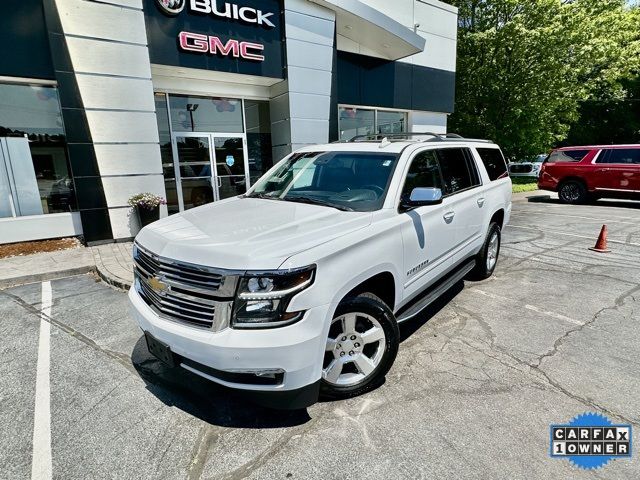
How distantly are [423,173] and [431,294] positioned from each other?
1.21 m

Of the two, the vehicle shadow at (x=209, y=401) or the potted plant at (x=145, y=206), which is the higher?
the potted plant at (x=145, y=206)

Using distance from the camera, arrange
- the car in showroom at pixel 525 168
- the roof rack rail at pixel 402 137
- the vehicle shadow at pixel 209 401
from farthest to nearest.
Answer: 1. the car in showroom at pixel 525 168
2. the roof rack rail at pixel 402 137
3. the vehicle shadow at pixel 209 401

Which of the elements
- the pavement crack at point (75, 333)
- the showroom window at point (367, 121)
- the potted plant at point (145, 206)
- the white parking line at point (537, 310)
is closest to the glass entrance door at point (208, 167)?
the potted plant at point (145, 206)

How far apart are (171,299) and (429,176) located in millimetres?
2704

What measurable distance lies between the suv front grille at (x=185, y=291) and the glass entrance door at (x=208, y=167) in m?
8.13

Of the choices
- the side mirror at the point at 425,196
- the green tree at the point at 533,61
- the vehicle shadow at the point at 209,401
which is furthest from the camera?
the green tree at the point at 533,61

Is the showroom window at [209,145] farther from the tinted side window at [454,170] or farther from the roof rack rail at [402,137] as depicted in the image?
the tinted side window at [454,170]

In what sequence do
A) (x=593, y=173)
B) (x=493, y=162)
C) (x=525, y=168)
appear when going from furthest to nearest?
(x=525, y=168), (x=593, y=173), (x=493, y=162)

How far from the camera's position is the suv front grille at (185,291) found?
2.27 meters

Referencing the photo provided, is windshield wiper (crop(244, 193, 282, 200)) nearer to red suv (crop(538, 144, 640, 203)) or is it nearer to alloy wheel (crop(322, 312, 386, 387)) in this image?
alloy wheel (crop(322, 312, 386, 387))

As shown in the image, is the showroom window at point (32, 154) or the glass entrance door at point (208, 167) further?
the glass entrance door at point (208, 167)

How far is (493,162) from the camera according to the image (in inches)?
222

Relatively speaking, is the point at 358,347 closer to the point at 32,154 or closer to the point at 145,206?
the point at 145,206

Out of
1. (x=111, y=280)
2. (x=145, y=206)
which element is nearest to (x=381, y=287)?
(x=111, y=280)
